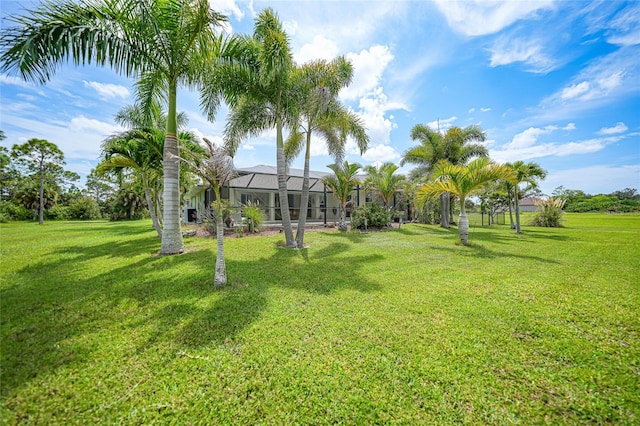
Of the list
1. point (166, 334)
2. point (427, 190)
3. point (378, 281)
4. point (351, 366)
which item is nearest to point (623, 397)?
point (351, 366)

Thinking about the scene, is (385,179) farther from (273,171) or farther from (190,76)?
(190,76)

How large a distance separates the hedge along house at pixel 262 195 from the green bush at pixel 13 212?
56.0ft

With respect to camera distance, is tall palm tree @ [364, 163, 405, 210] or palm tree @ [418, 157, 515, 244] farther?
tall palm tree @ [364, 163, 405, 210]

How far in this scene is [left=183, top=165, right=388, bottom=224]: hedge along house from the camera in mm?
15842

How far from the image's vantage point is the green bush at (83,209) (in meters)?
31.1

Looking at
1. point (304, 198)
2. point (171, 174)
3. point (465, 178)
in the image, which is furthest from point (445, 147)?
point (171, 174)

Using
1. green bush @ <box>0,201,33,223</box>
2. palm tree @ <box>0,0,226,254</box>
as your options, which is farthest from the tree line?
green bush @ <box>0,201,33,223</box>

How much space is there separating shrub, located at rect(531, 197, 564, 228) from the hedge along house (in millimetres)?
15029

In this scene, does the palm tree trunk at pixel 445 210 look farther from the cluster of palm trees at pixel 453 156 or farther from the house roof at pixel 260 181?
the house roof at pixel 260 181

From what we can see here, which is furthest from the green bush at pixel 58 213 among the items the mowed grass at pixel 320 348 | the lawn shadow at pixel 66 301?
the mowed grass at pixel 320 348

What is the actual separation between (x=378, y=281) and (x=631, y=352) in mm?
3494

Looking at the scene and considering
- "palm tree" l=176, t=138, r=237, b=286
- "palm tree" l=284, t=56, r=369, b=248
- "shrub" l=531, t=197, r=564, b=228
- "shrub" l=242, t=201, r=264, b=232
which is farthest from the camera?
"shrub" l=531, t=197, r=564, b=228

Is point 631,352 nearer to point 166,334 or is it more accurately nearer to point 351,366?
point 351,366

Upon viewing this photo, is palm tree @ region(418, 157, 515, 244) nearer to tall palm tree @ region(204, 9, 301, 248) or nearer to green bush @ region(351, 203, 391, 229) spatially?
green bush @ region(351, 203, 391, 229)
